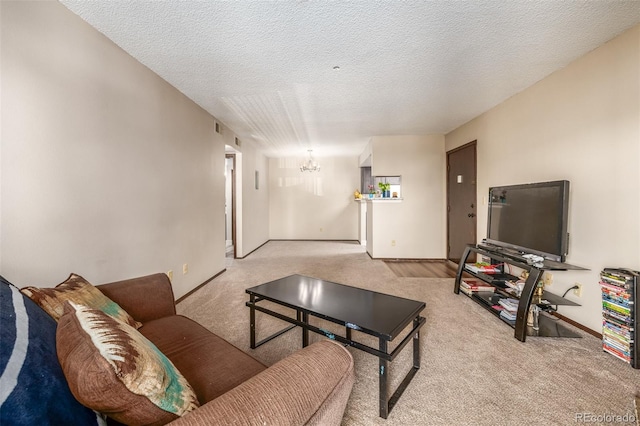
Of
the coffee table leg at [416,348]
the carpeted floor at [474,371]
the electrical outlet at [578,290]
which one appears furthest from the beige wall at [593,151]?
the coffee table leg at [416,348]

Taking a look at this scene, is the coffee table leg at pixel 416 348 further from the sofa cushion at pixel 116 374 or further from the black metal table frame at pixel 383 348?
the sofa cushion at pixel 116 374

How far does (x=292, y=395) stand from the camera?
68 centimetres

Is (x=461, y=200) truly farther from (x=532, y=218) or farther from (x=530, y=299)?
(x=530, y=299)

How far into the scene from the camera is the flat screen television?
7.15 ft

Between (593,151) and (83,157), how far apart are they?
153 inches

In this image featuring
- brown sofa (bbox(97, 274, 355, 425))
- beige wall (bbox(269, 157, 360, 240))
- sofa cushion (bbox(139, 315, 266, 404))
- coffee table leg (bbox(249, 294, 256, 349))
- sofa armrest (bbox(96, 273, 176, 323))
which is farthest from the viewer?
beige wall (bbox(269, 157, 360, 240))

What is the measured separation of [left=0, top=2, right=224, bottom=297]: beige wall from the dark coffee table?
1198 mm

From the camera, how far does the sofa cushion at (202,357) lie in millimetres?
984

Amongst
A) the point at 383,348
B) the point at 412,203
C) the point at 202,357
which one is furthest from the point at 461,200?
the point at 202,357

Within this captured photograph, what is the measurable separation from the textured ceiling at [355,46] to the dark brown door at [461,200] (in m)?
0.98

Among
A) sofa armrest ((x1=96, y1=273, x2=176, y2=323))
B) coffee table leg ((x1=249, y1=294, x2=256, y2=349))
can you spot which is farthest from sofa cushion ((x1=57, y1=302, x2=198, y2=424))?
coffee table leg ((x1=249, y1=294, x2=256, y2=349))

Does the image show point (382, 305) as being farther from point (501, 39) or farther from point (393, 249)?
point (393, 249)

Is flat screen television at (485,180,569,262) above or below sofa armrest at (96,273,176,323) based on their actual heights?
above

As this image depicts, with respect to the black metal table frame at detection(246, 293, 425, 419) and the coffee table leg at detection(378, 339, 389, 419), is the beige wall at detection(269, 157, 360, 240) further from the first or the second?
the coffee table leg at detection(378, 339, 389, 419)
